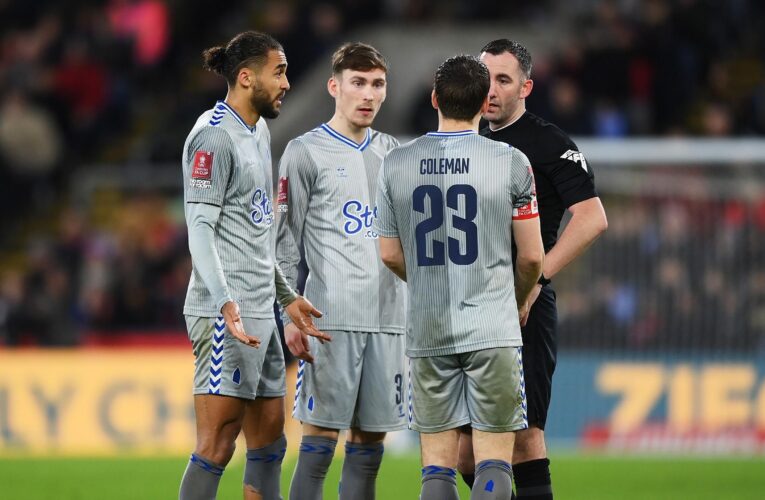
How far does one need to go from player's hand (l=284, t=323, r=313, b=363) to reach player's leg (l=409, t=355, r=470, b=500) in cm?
90

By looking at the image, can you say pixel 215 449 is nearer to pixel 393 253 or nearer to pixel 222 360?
pixel 222 360

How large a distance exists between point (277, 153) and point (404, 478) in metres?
5.82

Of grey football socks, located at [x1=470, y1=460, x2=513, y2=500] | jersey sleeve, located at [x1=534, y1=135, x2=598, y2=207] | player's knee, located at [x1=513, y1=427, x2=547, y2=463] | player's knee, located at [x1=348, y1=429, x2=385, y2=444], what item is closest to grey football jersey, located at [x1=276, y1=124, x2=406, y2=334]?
player's knee, located at [x1=348, y1=429, x2=385, y2=444]

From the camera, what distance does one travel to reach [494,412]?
5.89m

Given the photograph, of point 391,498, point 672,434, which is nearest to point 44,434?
point 391,498

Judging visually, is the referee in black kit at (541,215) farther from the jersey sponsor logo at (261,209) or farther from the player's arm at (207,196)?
the player's arm at (207,196)

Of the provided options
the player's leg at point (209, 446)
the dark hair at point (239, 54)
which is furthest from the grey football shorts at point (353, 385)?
the dark hair at point (239, 54)

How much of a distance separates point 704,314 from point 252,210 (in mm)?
7932

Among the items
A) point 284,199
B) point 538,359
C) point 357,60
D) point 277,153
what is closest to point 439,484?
point 538,359

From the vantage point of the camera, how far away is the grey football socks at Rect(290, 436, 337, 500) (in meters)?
6.72

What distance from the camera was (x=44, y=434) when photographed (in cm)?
1346

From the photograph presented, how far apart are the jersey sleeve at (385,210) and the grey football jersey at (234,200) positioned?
66 centimetres

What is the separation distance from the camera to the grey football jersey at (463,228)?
5836mm

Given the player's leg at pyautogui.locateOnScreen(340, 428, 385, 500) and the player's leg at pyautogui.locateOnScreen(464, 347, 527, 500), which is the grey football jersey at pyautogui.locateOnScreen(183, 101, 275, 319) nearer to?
the player's leg at pyautogui.locateOnScreen(340, 428, 385, 500)
